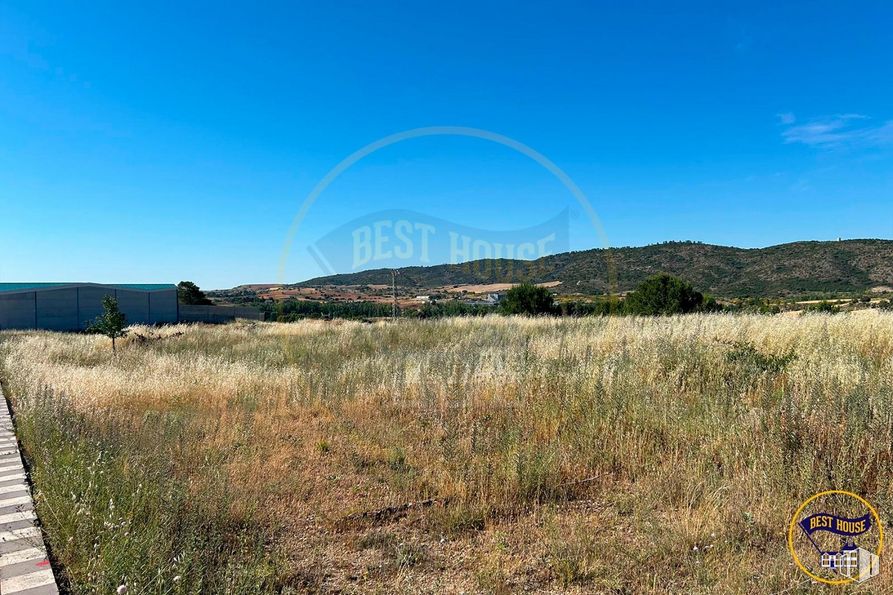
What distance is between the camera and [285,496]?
397cm

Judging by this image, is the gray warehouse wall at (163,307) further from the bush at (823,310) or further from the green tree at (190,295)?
the bush at (823,310)

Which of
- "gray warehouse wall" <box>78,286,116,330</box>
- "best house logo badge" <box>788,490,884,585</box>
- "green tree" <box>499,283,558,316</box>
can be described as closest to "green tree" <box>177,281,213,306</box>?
"gray warehouse wall" <box>78,286,116,330</box>

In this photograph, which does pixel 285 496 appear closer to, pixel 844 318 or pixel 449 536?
pixel 449 536

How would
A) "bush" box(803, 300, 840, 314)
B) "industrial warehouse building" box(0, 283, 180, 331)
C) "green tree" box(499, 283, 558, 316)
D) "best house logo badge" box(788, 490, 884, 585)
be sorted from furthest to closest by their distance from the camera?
1. "industrial warehouse building" box(0, 283, 180, 331)
2. "green tree" box(499, 283, 558, 316)
3. "bush" box(803, 300, 840, 314)
4. "best house logo badge" box(788, 490, 884, 585)

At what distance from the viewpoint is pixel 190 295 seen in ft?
153

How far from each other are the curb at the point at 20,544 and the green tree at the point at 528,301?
60.5 ft

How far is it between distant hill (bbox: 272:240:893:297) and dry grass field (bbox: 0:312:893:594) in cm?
2589

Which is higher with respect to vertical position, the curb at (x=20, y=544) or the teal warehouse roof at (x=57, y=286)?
the teal warehouse roof at (x=57, y=286)

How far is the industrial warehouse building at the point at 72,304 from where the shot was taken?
99.4 feet

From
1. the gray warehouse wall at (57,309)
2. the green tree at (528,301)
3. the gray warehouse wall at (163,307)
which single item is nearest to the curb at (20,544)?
the green tree at (528,301)

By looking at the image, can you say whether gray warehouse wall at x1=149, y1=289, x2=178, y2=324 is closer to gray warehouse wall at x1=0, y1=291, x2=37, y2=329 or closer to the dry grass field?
gray warehouse wall at x1=0, y1=291, x2=37, y2=329

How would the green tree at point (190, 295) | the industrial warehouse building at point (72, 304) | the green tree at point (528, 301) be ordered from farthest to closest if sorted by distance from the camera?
1. the green tree at point (190, 295)
2. the industrial warehouse building at point (72, 304)
3. the green tree at point (528, 301)

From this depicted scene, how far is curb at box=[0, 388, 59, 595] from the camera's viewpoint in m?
2.76

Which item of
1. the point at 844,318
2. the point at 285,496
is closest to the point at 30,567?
the point at 285,496
